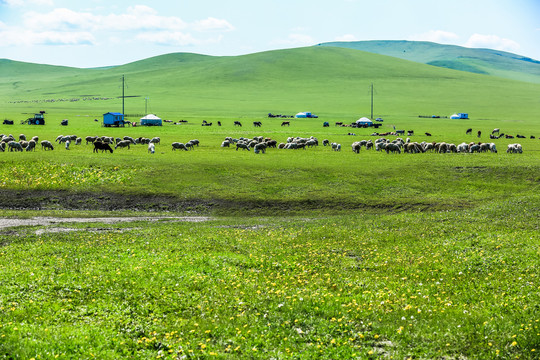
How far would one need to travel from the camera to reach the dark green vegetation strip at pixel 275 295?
11.1 m

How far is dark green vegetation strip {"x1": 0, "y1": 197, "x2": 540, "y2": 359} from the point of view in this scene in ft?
36.3

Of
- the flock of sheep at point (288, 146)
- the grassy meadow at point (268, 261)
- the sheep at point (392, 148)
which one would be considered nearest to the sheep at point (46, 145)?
the flock of sheep at point (288, 146)

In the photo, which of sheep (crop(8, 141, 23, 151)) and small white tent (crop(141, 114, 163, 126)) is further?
small white tent (crop(141, 114, 163, 126))

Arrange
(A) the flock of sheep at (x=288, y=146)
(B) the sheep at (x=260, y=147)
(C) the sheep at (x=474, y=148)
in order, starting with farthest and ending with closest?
1. (C) the sheep at (x=474, y=148)
2. (B) the sheep at (x=260, y=147)
3. (A) the flock of sheep at (x=288, y=146)

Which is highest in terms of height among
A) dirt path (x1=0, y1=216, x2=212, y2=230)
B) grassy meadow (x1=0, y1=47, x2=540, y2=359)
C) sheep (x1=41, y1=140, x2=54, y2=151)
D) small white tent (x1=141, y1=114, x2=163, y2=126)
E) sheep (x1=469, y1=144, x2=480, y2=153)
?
small white tent (x1=141, y1=114, x2=163, y2=126)

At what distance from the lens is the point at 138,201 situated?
116ft

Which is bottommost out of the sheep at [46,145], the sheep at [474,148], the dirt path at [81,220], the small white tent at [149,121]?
the dirt path at [81,220]

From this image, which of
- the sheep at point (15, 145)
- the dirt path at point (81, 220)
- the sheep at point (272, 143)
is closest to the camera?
the dirt path at point (81, 220)

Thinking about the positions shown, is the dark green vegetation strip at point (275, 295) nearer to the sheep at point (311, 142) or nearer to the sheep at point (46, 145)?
the sheep at point (46, 145)

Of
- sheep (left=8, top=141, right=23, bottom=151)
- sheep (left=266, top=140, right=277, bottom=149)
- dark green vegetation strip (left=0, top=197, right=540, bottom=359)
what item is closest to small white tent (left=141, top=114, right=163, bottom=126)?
sheep (left=266, top=140, right=277, bottom=149)

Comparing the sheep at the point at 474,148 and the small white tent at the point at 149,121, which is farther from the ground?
the small white tent at the point at 149,121

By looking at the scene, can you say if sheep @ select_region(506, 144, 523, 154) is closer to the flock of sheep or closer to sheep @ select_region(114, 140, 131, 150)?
the flock of sheep

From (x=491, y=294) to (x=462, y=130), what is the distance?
306 feet

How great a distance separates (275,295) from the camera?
14266mm
